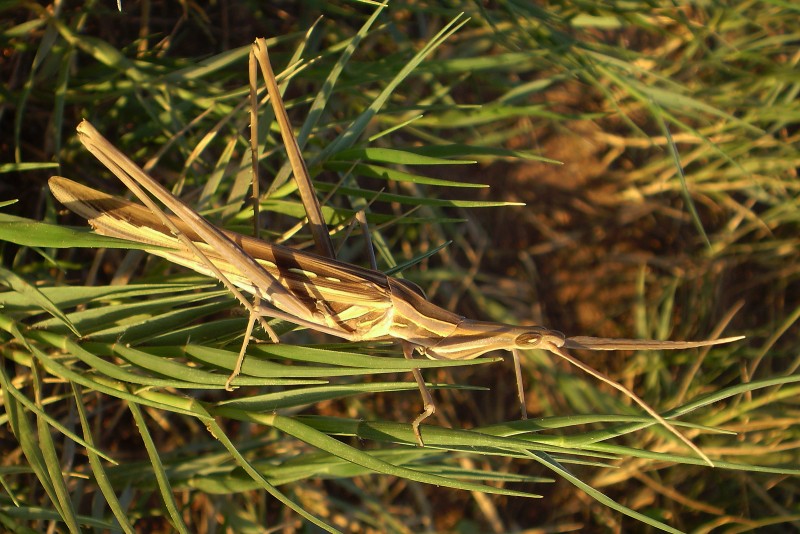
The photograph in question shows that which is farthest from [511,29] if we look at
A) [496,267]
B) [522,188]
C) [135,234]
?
[135,234]

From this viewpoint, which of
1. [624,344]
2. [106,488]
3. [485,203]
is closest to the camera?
Result: [106,488]

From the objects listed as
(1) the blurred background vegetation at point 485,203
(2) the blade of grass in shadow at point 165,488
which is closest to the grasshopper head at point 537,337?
(1) the blurred background vegetation at point 485,203

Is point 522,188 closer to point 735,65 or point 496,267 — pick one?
point 496,267

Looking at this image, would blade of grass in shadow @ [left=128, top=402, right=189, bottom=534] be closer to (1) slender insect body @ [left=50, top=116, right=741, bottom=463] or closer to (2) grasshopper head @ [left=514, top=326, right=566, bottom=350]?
(1) slender insect body @ [left=50, top=116, right=741, bottom=463]

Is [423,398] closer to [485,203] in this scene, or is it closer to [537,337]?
[537,337]

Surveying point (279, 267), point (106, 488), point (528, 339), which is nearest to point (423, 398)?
point (528, 339)

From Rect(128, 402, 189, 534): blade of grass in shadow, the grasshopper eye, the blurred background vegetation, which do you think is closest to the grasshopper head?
the grasshopper eye

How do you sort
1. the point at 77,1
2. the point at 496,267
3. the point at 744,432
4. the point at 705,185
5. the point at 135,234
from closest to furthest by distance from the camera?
the point at 135,234, the point at 77,1, the point at 744,432, the point at 705,185, the point at 496,267
